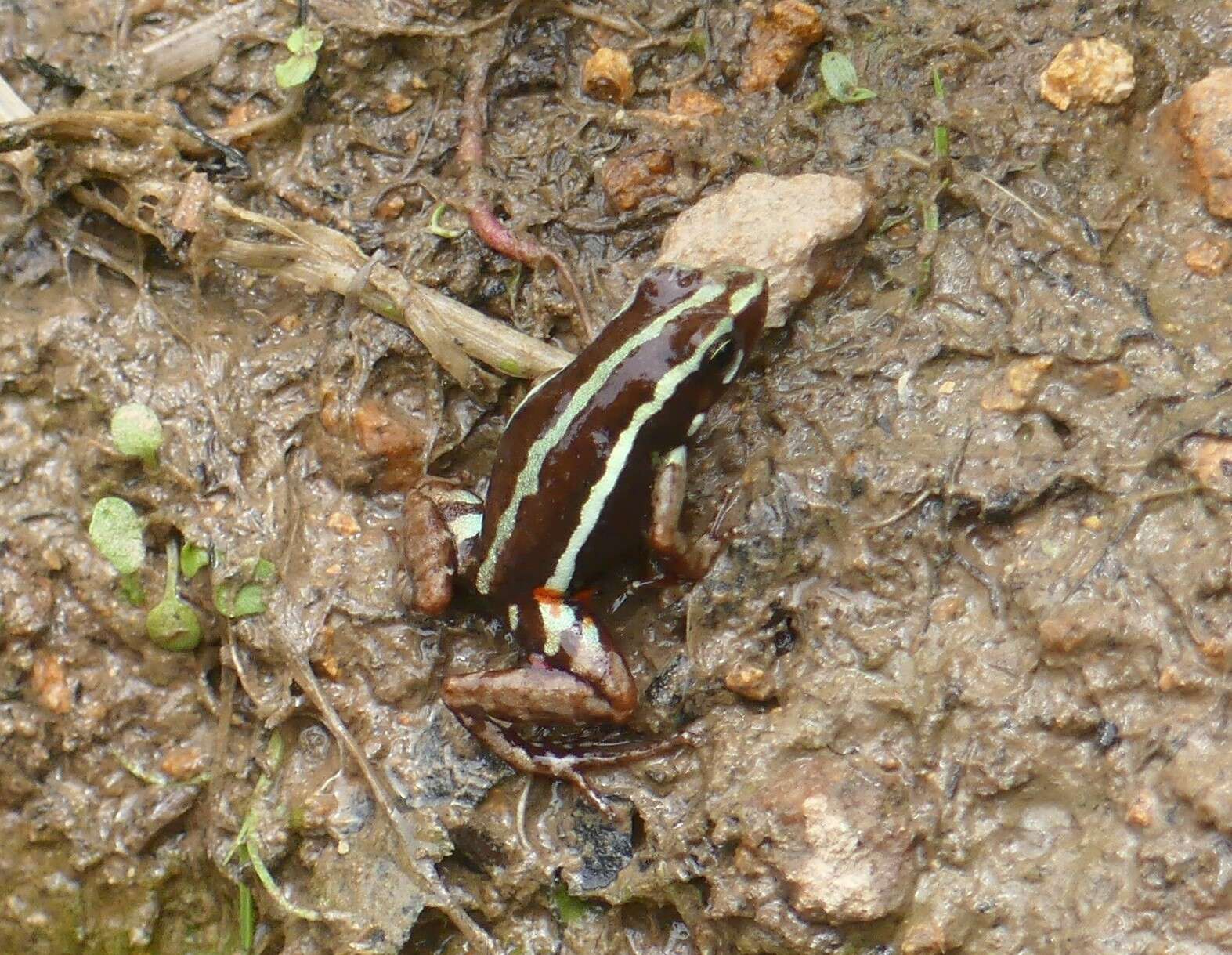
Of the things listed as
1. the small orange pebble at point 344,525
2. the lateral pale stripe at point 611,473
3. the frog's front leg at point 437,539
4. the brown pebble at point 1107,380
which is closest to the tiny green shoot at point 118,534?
the small orange pebble at point 344,525

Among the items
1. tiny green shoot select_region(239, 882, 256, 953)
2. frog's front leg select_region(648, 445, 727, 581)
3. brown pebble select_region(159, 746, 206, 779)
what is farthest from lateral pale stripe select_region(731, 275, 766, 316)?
tiny green shoot select_region(239, 882, 256, 953)

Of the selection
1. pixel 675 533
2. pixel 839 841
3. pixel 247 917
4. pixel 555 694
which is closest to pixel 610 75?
pixel 675 533

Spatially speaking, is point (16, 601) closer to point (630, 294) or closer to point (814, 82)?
point (630, 294)

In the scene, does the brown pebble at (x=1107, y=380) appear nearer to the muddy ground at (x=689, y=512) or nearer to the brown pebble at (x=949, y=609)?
the muddy ground at (x=689, y=512)

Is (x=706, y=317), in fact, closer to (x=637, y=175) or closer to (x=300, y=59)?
(x=637, y=175)

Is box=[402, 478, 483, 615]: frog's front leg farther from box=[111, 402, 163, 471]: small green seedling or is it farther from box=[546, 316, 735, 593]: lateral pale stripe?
box=[111, 402, 163, 471]: small green seedling

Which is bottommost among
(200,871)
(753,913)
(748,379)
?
(200,871)

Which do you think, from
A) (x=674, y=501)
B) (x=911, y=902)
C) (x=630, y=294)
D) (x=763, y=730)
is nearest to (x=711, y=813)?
(x=763, y=730)
